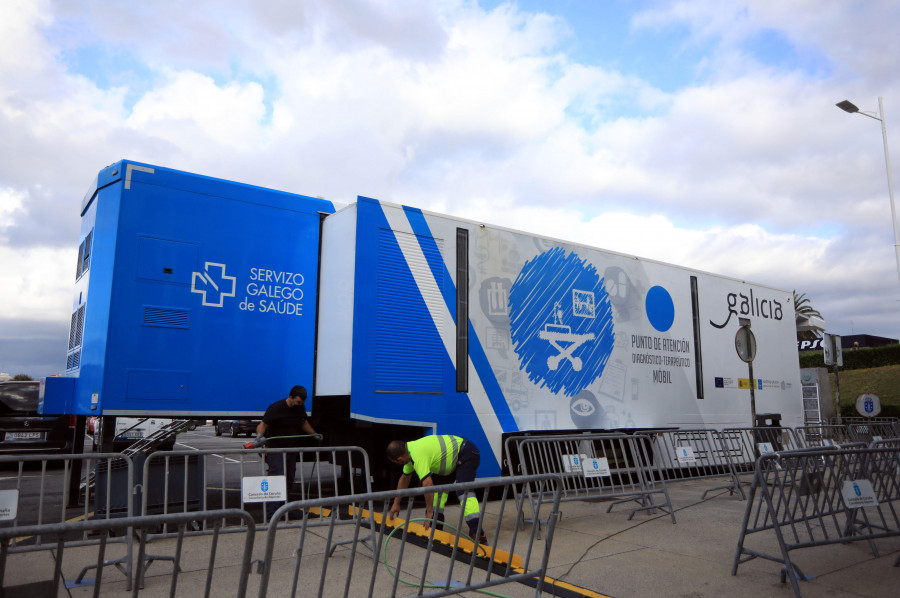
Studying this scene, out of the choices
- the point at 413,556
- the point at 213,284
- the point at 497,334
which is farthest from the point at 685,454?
the point at 213,284

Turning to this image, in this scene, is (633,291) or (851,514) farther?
(633,291)

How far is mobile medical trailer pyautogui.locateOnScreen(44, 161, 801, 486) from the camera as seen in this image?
7145 mm

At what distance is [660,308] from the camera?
1122cm

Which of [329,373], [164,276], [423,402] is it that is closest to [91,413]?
[164,276]

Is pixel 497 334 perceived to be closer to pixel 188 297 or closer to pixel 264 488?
pixel 188 297

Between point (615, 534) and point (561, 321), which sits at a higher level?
point (561, 321)

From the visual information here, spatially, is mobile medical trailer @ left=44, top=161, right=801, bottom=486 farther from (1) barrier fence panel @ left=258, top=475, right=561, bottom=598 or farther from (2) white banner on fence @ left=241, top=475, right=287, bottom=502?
(2) white banner on fence @ left=241, top=475, right=287, bottom=502

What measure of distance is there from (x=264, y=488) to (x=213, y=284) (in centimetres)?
307

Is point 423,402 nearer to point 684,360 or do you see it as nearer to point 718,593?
point 718,593

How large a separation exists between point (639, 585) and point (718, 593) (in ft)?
1.88

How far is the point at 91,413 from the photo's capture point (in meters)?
6.81

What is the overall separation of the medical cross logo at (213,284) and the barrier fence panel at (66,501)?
199 centimetres

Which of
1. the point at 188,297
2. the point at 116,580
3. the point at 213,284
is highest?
the point at 213,284

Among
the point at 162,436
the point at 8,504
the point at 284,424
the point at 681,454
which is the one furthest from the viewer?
the point at 681,454
